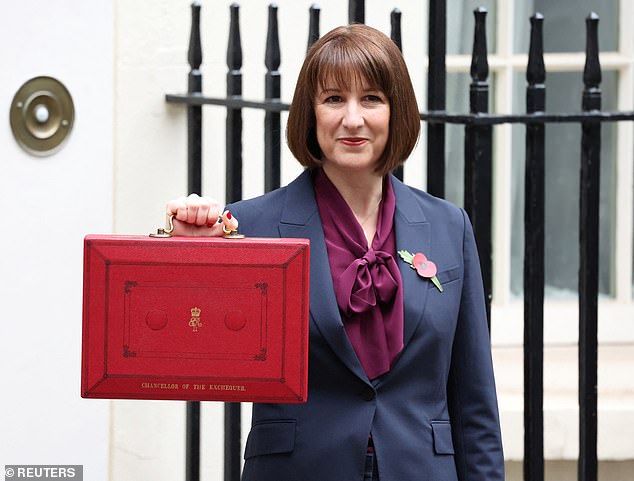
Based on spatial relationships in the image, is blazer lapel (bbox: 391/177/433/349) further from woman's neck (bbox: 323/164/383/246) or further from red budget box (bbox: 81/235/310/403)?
red budget box (bbox: 81/235/310/403)

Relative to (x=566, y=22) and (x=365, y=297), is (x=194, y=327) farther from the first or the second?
(x=566, y=22)

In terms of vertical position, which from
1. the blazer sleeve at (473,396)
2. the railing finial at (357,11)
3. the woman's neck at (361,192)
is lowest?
the blazer sleeve at (473,396)

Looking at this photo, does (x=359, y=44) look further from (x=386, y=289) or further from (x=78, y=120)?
(x=78, y=120)

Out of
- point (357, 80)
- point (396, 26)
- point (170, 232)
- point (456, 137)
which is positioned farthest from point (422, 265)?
point (456, 137)

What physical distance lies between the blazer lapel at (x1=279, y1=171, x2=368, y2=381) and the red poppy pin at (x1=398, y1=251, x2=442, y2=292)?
163 millimetres

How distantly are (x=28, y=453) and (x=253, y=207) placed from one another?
178 centimetres

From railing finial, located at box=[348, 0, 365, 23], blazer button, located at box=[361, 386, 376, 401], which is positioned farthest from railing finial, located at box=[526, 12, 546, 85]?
blazer button, located at box=[361, 386, 376, 401]

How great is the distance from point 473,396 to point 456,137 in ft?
8.84

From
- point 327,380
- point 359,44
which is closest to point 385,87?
point 359,44

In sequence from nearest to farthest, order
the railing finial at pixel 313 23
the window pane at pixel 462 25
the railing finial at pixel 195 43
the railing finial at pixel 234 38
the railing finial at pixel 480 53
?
the railing finial at pixel 480 53 → the railing finial at pixel 313 23 → the railing finial at pixel 234 38 → the railing finial at pixel 195 43 → the window pane at pixel 462 25

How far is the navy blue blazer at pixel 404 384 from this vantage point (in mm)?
2783

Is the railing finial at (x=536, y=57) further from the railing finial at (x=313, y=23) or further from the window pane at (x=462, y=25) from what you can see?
the window pane at (x=462, y=25)

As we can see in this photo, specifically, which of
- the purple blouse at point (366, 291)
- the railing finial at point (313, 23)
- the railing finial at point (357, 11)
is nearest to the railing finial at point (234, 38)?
the railing finial at point (313, 23)

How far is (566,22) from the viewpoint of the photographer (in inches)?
219
